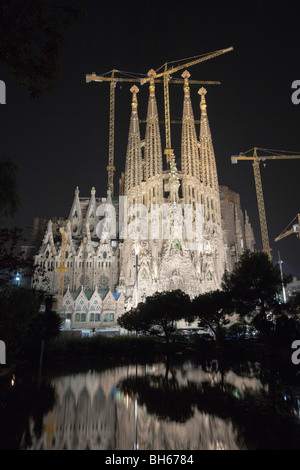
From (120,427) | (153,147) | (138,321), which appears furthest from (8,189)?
(153,147)

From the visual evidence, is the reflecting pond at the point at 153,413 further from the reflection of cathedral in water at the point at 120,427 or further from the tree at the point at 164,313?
the tree at the point at 164,313

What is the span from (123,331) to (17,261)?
136ft

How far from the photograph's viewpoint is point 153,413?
29.6 feet

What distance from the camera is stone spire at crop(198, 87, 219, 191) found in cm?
8419

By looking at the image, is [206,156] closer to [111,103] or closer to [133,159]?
[133,159]

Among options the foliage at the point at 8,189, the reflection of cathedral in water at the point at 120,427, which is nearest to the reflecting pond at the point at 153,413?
the reflection of cathedral in water at the point at 120,427

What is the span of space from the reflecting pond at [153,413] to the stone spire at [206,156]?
→ 72559mm

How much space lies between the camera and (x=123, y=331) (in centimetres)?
4528

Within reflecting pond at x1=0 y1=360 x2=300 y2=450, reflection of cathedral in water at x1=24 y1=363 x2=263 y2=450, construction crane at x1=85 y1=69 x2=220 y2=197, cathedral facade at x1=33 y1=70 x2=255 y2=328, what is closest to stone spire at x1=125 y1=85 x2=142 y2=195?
cathedral facade at x1=33 y1=70 x2=255 y2=328

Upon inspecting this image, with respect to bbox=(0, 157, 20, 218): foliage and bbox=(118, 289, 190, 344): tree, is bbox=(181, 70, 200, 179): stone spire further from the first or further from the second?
bbox=(0, 157, 20, 218): foliage

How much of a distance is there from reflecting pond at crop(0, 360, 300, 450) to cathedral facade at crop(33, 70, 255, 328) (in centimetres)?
4355

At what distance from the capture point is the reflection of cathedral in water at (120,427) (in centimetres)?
677

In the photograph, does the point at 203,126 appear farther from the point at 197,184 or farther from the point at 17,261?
the point at 17,261
